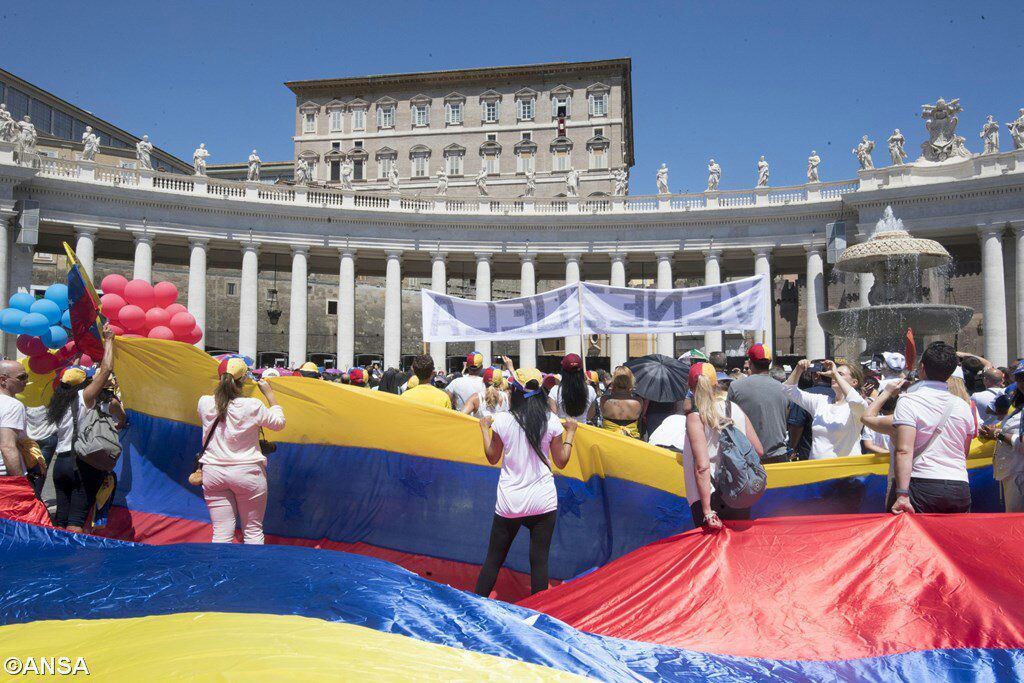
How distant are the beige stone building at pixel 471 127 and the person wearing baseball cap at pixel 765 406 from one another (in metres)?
64.0

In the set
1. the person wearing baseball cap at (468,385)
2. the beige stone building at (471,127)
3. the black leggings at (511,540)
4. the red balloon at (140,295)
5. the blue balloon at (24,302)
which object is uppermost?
the beige stone building at (471,127)

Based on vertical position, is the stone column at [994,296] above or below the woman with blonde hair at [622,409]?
above

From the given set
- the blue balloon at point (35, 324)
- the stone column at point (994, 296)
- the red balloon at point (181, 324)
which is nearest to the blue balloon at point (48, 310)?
the blue balloon at point (35, 324)

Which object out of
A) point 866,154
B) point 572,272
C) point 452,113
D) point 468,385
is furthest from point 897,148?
point 452,113

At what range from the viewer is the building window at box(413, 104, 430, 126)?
75.6 meters

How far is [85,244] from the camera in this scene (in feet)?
126

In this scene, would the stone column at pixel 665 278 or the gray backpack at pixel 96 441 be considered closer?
the gray backpack at pixel 96 441

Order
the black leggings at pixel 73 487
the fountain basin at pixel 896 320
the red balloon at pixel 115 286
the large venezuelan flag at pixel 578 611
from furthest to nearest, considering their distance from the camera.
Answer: the fountain basin at pixel 896 320
the red balloon at pixel 115 286
the black leggings at pixel 73 487
the large venezuelan flag at pixel 578 611

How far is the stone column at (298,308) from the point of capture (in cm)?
4153

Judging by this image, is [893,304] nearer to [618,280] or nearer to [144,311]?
[144,311]

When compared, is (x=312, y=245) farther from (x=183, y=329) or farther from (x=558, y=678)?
(x=558, y=678)

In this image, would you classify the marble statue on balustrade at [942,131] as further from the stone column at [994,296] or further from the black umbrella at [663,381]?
the black umbrella at [663,381]

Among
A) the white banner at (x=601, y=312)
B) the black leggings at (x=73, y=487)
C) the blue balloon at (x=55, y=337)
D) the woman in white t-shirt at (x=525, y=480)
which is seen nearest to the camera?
the woman in white t-shirt at (x=525, y=480)

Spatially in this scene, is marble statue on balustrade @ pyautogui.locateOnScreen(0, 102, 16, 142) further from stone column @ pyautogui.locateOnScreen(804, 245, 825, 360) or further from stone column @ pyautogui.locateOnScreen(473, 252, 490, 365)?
stone column @ pyautogui.locateOnScreen(804, 245, 825, 360)
